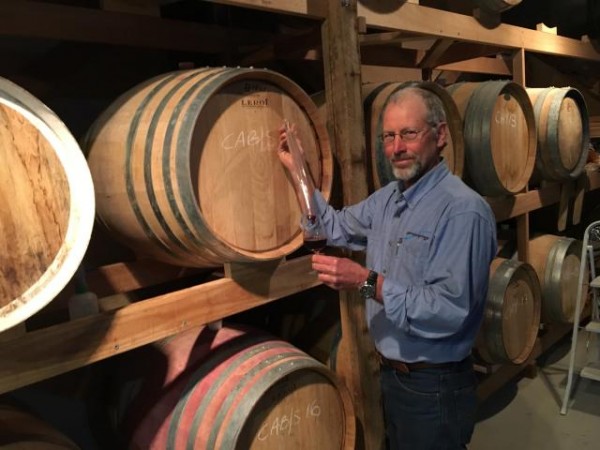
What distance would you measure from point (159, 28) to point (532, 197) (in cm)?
289

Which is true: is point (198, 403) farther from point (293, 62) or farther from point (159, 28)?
point (293, 62)

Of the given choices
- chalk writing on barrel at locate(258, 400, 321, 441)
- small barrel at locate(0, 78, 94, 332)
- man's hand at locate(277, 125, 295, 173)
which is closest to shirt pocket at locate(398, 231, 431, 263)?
man's hand at locate(277, 125, 295, 173)

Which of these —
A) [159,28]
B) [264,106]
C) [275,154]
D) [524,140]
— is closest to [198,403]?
[275,154]

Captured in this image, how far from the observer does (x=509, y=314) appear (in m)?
3.56

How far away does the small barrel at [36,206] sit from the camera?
1.33 m

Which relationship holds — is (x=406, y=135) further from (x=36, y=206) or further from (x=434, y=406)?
(x=36, y=206)

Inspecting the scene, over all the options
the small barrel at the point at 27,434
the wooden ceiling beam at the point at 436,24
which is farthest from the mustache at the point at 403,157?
the small barrel at the point at 27,434

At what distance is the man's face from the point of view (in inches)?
81.7

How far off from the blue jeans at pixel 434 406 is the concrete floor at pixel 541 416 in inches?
54.3

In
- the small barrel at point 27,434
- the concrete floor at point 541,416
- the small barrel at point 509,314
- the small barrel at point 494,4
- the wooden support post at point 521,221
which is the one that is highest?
the small barrel at point 494,4

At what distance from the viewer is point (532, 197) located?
4.06m

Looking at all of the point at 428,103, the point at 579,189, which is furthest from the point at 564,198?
the point at 428,103

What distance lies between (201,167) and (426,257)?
920 mm

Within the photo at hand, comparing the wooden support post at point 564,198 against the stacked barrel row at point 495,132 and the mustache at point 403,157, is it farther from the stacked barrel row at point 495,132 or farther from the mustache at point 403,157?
the mustache at point 403,157
